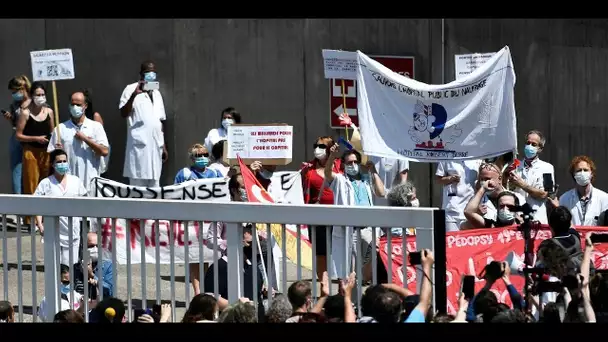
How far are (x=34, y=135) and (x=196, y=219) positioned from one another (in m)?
7.36

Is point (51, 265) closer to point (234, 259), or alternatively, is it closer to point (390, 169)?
point (234, 259)

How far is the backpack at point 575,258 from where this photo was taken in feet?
33.7

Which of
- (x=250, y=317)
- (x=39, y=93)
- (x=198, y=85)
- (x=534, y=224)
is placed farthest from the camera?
(x=198, y=85)

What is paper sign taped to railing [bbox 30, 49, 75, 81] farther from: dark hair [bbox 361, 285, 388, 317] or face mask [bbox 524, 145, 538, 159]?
dark hair [bbox 361, 285, 388, 317]

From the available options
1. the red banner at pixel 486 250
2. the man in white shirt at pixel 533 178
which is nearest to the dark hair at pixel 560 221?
the red banner at pixel 486 250

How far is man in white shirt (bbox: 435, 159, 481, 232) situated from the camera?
14.9 metres

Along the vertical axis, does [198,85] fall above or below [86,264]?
above

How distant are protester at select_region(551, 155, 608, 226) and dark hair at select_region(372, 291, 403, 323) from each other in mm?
4901

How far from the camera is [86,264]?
10.9 meters

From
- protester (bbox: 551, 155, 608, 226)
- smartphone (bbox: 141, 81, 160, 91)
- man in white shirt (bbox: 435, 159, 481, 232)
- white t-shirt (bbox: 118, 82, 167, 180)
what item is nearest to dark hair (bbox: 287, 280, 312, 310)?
protester (bbox: 551, 155, 608, 226)
